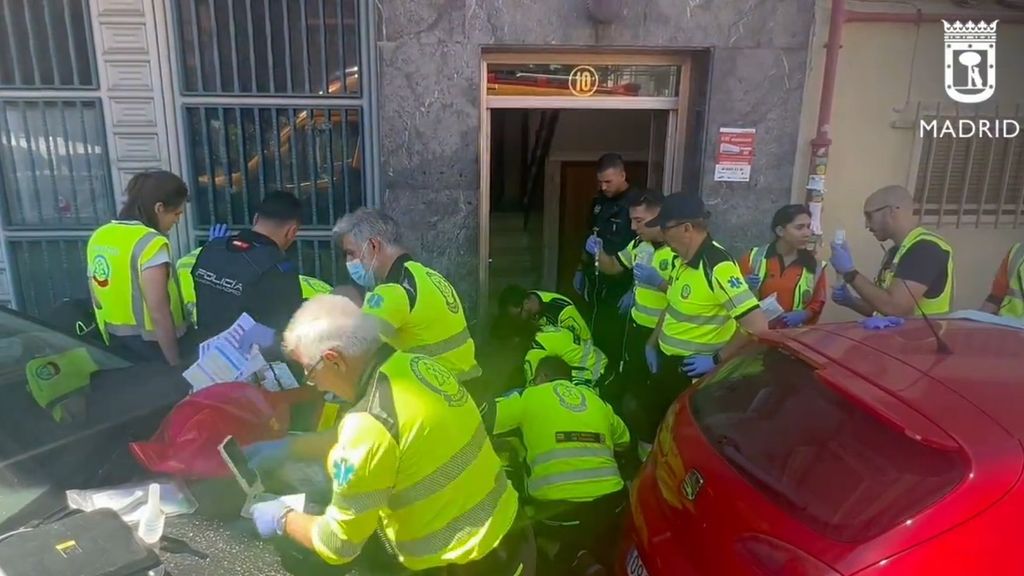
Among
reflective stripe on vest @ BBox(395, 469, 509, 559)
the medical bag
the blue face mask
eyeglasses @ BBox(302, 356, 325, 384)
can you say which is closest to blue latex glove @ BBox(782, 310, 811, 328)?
the blue face mask

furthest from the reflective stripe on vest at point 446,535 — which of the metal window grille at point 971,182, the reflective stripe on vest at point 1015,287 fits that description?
the metal window grille at point 971,182

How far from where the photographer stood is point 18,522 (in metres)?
2.08

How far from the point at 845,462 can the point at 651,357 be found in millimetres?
2402

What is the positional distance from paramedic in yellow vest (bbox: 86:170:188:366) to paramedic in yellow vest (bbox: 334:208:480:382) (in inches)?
35.5

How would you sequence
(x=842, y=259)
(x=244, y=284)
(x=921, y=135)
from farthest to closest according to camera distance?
(x=921, y=135) → (x=842, y=259) → (x=244, y=284)

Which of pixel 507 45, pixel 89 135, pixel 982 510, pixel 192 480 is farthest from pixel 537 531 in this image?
pixel 89 135

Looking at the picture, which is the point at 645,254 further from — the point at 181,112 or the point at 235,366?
the point at 181,112

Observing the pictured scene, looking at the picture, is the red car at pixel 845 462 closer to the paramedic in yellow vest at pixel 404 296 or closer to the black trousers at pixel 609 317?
the paramedic in yellow vest at pixel 404 296

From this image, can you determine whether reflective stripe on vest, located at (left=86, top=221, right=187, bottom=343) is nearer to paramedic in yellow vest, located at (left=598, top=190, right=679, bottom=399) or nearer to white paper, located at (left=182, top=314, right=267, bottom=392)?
white paper, located at (left=182, top=314, right=267, bottom=392)

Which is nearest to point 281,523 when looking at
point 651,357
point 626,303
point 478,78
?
point 651,357

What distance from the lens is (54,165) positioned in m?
5.25

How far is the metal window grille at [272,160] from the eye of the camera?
521 cm

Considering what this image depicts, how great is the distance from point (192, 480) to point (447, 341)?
1382 millimetres

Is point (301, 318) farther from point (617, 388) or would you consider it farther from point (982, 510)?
point (617, 388)
